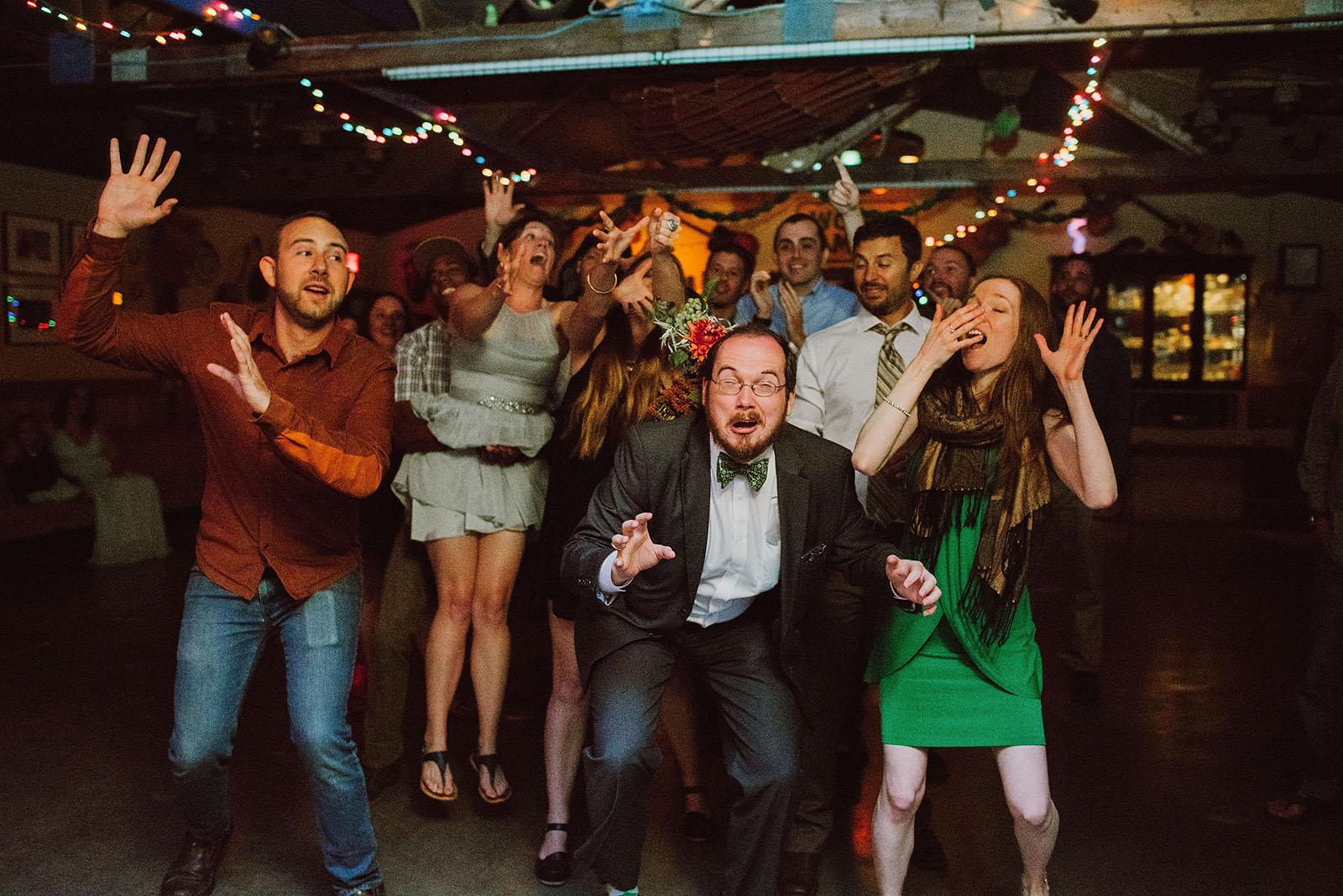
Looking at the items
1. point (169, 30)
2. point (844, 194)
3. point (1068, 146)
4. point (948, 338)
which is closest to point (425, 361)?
point (844, 194)

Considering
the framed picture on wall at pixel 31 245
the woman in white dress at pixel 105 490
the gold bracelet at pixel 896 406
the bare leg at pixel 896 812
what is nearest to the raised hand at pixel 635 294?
the gold bracelet at pixel 896 406

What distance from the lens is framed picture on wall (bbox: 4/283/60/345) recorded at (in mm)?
8289

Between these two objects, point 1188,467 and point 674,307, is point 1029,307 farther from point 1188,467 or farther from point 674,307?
point 1188,467

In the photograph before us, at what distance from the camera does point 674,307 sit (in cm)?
311

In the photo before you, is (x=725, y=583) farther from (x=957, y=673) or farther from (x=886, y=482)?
(x=886, y=482)

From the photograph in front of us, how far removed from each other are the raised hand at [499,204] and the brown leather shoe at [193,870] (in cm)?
196

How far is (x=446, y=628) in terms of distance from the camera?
3.36 meters

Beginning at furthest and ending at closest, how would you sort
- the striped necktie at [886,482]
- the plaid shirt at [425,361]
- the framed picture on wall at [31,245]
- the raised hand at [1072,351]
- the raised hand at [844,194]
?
the framed picture on wall at [31,245], the raised hand at [844,194], the plaid shirt at [425,361], the striped necktie at [886,482], the raised hand at [1072,351]

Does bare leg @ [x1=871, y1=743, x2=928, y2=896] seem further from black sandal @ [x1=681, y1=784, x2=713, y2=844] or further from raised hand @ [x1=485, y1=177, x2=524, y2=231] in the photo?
raised hand @ [x1=485, y1=177, x2=524, y2=231]

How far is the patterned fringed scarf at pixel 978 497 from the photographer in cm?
256

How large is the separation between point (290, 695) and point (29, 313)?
7.38m

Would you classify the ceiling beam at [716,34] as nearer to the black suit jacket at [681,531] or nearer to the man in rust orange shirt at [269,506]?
the man in rust orange shirt at [269,506]

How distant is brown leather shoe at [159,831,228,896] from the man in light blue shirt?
255 centimetres

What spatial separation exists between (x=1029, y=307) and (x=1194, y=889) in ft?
5.34
